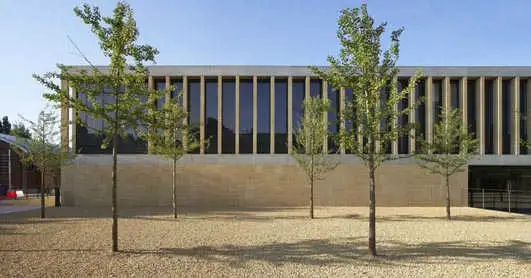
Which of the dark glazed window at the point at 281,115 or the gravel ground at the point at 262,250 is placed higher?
the dark glazed window at the point at 281,115

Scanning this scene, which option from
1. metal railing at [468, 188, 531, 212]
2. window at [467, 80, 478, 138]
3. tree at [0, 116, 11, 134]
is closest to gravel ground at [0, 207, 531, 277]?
metal railing at [468, 188, 531, 212]

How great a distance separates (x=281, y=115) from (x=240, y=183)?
225 inches

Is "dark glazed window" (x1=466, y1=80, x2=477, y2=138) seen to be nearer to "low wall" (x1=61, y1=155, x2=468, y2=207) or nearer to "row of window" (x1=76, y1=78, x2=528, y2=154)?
"row of window" (x1=76, y1=78, x2=528, y2=154)

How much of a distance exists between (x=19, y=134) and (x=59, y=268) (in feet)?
43.5

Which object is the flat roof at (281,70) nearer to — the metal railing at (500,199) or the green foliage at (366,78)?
the metal railing at (500,199)

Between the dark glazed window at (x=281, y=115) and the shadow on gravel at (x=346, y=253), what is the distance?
16.3 meters

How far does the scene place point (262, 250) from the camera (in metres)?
10.3

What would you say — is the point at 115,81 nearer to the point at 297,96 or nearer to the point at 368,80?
the point at 368,80

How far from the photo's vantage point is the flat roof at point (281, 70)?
27.5 m

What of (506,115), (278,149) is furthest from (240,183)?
(506,115)

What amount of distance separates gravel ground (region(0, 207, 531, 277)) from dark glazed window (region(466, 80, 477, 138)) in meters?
13.5

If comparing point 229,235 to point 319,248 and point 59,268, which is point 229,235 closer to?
point 319,248

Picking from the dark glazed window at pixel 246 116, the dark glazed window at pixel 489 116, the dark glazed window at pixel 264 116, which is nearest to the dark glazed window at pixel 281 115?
the dark glazed window at pixel 264 116

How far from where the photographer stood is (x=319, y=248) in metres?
10.6
